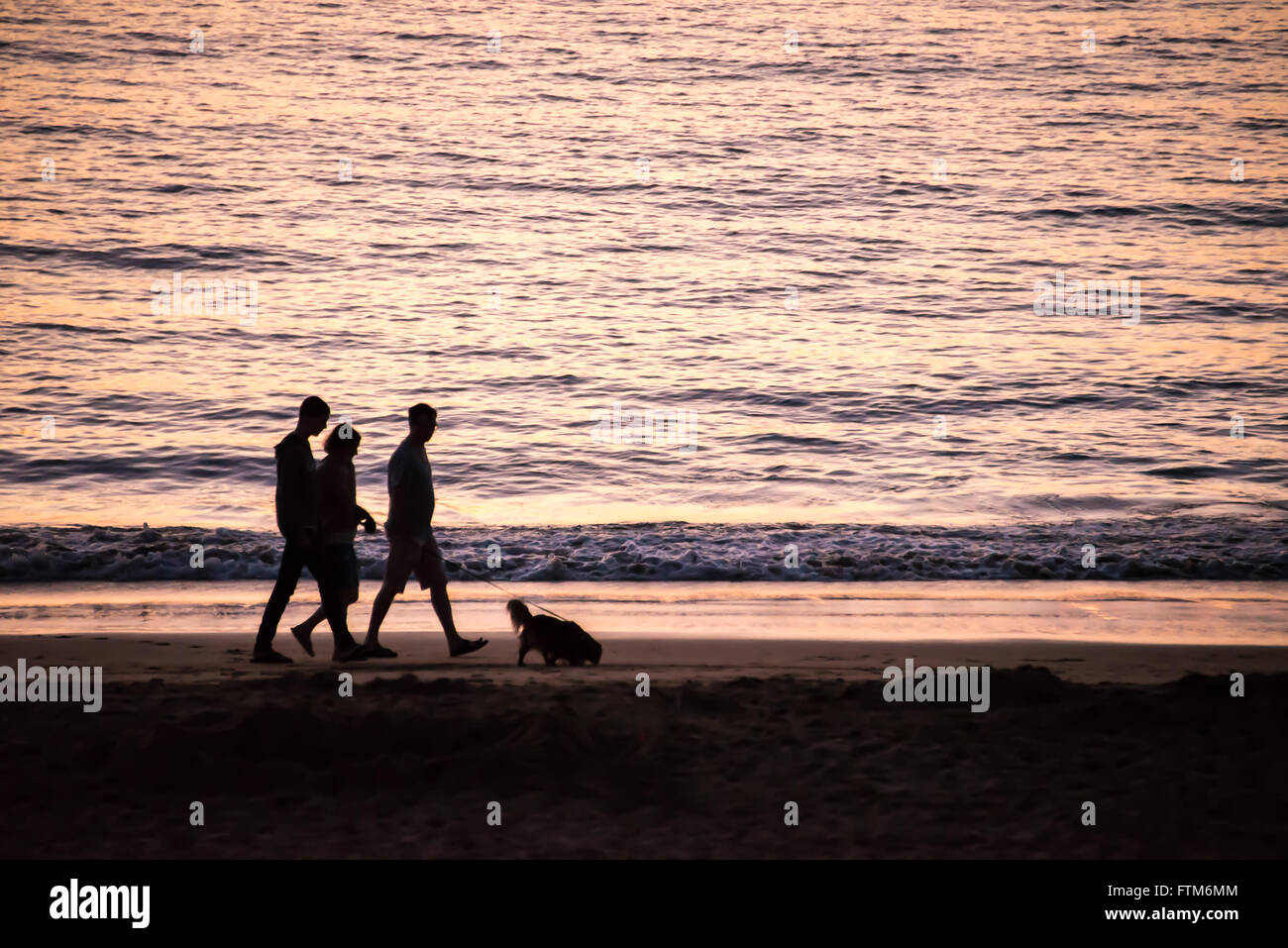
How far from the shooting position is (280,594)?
7660 millimetres

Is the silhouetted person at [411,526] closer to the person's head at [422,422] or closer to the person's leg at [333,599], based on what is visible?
the person's head at [422,422]

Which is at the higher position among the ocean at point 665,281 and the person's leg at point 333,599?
the ocean at point 665,281

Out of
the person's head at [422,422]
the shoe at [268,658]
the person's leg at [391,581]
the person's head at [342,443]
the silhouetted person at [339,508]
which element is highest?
the person's head at [422,422]

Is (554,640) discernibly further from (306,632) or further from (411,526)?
(306,632)

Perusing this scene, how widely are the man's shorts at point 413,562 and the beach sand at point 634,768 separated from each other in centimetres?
67

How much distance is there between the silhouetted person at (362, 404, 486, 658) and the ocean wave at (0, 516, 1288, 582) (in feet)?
12.5

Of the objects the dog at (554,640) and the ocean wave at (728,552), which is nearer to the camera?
the dog at (554,640)

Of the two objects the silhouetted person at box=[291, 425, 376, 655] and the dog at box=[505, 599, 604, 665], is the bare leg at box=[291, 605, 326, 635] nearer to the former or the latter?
the silhouetted person at box=[291, 425, 376, 655]

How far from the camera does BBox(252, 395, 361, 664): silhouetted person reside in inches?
287

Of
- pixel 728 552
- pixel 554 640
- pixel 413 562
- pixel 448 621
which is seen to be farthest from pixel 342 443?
pixel 728 552

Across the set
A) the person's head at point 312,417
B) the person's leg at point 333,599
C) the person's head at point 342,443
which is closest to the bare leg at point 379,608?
the person's leg at point 333,599

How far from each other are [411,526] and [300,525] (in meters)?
0.68

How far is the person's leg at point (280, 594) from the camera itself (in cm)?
751
